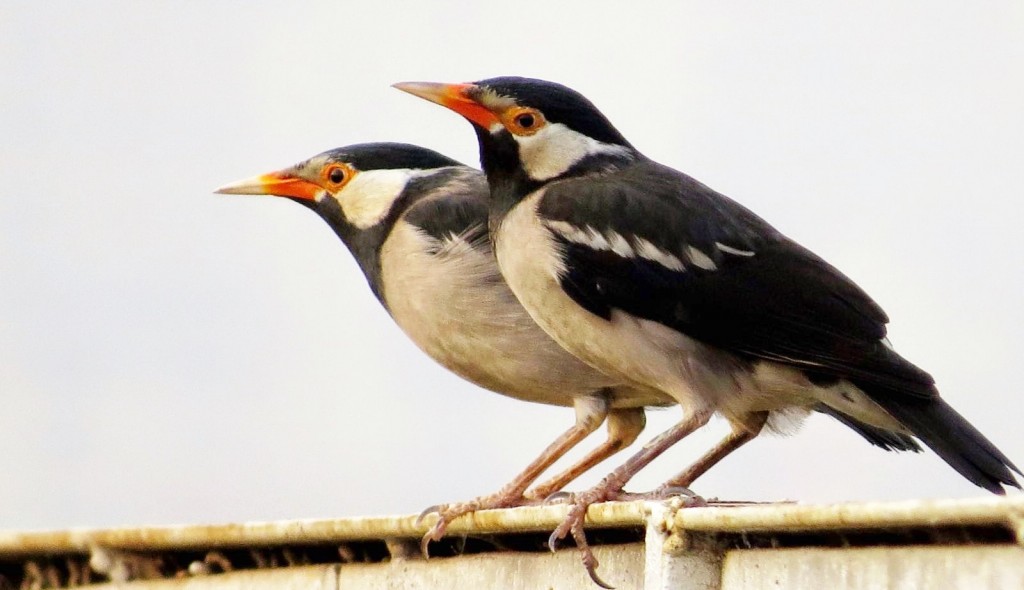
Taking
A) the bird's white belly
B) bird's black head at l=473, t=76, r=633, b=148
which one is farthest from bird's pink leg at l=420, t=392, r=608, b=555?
bird's black head at l=473, t=76, r=633, b=148

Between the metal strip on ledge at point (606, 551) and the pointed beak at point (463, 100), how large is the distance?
62.3 inches

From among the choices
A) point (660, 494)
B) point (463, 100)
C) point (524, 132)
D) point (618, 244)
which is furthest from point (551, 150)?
point (660, 494)

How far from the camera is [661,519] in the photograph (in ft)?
10.9

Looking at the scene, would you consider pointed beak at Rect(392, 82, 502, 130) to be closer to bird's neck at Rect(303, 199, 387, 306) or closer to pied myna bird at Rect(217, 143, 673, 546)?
pied myna bird at Rect(217, 143, 673, 546)

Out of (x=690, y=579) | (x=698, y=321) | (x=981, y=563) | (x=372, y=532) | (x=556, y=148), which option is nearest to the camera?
(x=981, y=563)

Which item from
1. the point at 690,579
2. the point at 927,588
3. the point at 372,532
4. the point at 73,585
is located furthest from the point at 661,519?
the point at 73,585

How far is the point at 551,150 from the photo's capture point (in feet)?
16.9

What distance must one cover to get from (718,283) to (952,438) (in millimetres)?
832

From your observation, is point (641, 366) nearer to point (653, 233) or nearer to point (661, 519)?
point (653, 233)

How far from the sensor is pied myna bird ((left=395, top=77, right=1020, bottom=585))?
4.57m

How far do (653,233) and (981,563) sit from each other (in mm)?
2206

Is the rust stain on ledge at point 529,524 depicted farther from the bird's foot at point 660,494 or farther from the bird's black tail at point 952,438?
the bird's black tail at point 952,438

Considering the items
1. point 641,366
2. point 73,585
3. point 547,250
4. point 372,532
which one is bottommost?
point 73,585

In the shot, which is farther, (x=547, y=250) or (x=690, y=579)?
(x=547, y=250)
